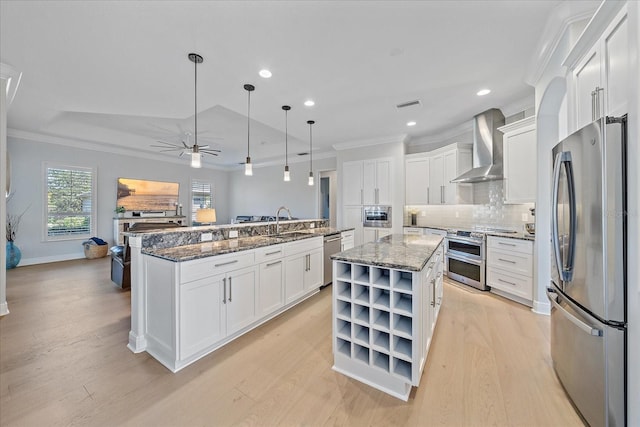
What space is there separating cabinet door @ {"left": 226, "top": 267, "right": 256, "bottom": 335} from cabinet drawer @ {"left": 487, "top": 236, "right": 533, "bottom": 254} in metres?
3.26

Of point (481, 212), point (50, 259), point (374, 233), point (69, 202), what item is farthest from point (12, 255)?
point (481, 212)

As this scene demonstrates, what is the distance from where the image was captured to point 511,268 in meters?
3.23

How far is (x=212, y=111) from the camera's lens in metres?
4.34

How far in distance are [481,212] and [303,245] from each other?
10.9 feet

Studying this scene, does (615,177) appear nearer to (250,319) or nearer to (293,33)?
(293,33)

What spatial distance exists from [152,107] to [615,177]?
4923 mm

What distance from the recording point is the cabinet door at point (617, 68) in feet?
4.06

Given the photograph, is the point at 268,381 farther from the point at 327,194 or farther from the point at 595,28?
the point at 327,194

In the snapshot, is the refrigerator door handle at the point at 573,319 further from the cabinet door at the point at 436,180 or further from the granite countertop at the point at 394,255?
the cabinet door at the point at 436,180

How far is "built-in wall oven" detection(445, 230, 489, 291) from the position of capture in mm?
3611

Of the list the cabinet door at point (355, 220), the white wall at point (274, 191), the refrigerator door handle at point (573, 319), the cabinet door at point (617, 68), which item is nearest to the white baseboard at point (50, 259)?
the white wall at point (274, 191)

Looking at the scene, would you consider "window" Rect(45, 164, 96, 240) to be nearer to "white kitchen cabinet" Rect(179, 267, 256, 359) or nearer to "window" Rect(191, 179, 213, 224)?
"window" Rect(191, 179, 213, 224)

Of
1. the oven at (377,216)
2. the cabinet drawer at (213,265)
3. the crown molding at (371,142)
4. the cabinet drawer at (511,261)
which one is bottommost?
the cabinet drawer at (511,261)

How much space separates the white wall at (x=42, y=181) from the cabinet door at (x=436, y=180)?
7.38 metres
